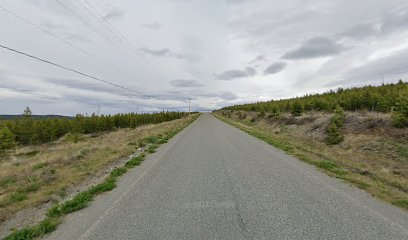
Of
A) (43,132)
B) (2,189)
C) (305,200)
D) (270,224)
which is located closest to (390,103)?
(305,200)

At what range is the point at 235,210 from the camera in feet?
15.4

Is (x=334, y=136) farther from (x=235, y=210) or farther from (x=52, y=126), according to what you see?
(x=52, y=126)

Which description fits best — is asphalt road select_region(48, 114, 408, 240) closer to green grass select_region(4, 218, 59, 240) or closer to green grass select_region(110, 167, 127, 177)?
green grass select_region(4, 218, 59, 240)

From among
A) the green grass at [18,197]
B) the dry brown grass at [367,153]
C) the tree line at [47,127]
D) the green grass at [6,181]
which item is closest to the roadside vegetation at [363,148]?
the dry brown grass at [367,153]

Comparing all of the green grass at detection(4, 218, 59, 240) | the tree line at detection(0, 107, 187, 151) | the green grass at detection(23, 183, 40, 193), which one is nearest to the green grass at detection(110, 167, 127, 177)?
the green grass at detection(23, 183, 40, 193)

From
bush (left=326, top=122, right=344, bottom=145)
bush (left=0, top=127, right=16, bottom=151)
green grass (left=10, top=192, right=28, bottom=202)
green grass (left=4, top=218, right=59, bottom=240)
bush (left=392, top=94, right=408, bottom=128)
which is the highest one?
bush (left=392, top=94, right=408, bottom=128)

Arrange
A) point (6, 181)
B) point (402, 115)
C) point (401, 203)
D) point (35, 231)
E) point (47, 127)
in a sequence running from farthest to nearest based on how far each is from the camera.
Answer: point (47, 127) → point (402, 115) → point (6, 181) → point (401, 203) → point (35, 231)

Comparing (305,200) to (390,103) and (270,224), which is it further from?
(390,103)

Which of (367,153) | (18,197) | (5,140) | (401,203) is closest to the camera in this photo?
(401,203)

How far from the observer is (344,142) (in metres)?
15.2

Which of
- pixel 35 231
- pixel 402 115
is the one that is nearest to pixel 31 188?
pixel 35 231

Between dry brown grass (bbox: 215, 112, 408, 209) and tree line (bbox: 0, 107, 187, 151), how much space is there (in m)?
44.5

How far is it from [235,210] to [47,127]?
59.2 m

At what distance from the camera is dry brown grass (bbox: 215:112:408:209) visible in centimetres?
654
